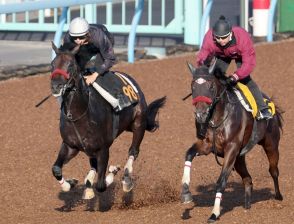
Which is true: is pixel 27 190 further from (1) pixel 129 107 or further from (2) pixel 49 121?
(2) pixel 49 121

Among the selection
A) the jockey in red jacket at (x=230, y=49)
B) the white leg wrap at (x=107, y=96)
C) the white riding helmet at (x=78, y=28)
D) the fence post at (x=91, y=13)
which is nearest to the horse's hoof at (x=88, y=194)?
the white leg wrap at (x=107, y=96)

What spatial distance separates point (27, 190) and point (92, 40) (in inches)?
73.9

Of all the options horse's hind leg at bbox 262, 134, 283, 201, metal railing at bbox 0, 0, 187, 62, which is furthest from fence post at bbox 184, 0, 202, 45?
horse's hind leg at bbox 262, 134, 283, 201

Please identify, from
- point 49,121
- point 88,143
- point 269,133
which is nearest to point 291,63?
point 49,121

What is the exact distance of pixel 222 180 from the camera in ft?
33.7

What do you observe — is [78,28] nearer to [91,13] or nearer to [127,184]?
[127,184]

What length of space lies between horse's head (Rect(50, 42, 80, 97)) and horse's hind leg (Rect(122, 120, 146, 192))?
1.44 meters

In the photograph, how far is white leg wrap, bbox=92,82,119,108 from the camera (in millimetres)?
10962

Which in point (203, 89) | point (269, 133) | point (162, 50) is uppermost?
point (203, 89)

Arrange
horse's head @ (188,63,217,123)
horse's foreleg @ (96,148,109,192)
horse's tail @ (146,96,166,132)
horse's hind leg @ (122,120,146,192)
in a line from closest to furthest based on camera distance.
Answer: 1. horse's head @ (188,63,217,123)
2. horse's foreleg @ (96,148,109,192)
3. horse's hind leg @ (122,120,146,192)
4. horse's tail @ (146,96,166,132)

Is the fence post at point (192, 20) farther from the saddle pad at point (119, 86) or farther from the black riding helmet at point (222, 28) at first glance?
the black riding helmet at point (222, 28)

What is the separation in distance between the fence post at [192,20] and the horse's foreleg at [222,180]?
8.42 meters

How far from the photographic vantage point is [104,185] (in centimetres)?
1088

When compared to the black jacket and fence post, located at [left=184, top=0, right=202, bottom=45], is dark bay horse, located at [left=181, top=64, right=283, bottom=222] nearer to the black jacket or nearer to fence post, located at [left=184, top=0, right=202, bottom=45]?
the black jacket
